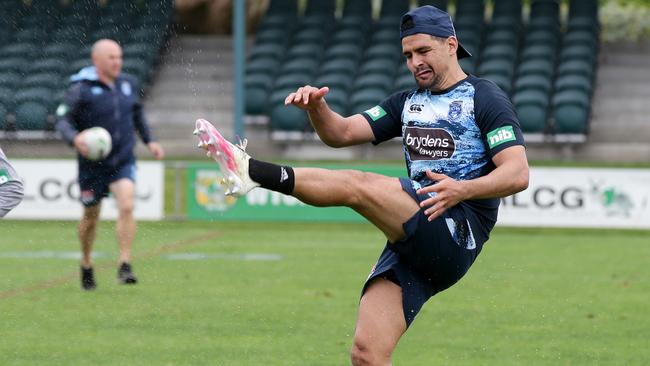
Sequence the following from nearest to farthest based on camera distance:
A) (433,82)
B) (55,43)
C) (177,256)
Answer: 1. (433,82)
2. (177,256)
3. (55,43)

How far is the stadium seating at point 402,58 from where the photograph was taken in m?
23.5

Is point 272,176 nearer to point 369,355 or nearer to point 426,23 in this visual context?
point 369,355

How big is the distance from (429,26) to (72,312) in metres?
5.03

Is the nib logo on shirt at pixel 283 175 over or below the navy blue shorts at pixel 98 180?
over

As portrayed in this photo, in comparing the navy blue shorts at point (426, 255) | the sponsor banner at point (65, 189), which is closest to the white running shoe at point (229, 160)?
the navy blue shorts at point (426, 255)

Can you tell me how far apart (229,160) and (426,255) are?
3.30 feet

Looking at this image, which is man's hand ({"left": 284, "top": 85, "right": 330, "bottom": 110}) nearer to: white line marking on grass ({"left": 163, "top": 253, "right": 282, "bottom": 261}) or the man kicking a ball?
the man kicking a ball

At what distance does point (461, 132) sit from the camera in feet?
19.4

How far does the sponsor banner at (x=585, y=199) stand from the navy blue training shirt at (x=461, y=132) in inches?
428

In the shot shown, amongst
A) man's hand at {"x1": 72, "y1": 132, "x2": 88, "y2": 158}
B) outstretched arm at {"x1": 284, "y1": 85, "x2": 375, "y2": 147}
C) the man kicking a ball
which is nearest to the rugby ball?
man's hand at {"x1": 72, "y1": 132, "x2": 88, "y2": 158}

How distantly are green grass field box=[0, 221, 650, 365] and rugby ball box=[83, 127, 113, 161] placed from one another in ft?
3.85

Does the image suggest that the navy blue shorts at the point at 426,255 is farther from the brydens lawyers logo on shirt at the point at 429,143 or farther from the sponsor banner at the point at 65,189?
the sponsor banner at the point at 65,189

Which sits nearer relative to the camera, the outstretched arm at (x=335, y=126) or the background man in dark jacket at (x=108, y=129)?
the outstretched arm at (x=335, y=126)

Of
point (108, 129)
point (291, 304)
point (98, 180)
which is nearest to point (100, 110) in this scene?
point (108, 129)
